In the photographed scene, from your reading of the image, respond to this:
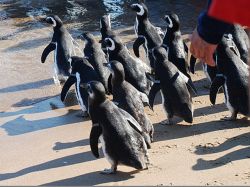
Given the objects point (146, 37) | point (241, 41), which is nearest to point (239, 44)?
point (241, 41)

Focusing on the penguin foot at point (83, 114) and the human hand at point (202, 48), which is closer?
the human hand at point (202, 48)

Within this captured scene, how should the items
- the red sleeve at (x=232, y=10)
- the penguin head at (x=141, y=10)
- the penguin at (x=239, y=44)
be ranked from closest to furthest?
1. the red sleeve at (x=232, y=10)
2. the penguin at (x=239, y=44)
3. the penguin head at (x=141, y=10)

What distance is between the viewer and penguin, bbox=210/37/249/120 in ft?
17.1

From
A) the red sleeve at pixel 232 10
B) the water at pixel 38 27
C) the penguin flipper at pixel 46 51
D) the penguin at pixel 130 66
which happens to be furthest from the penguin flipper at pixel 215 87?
the red sleeve at pixel 232 10

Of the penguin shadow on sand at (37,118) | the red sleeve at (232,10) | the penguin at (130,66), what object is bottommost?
the penguin shadow on sand at (37,118)

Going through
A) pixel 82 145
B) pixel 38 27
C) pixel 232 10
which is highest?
pixel 232 10

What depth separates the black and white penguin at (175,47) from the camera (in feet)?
20.3

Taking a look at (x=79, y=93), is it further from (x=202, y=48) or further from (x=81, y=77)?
(x=202, y=48)

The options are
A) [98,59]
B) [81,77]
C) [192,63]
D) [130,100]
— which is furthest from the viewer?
[192,63]

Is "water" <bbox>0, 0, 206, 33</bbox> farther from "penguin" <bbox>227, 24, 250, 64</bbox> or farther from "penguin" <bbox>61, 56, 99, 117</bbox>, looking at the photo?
"penguin" <bbox>61, 56, 99, 117</bbox>

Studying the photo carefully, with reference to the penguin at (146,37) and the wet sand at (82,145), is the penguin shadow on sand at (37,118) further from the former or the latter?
the penguin at (146,37)

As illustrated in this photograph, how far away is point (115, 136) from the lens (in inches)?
162

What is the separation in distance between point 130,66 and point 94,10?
462 cm

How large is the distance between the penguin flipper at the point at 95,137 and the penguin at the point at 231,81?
5.32ft
